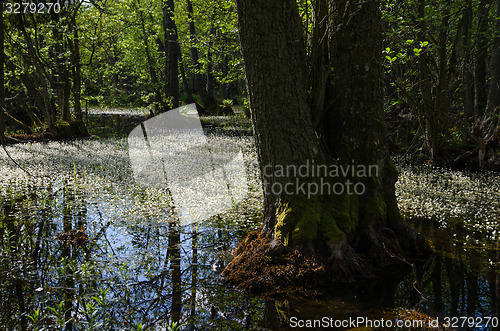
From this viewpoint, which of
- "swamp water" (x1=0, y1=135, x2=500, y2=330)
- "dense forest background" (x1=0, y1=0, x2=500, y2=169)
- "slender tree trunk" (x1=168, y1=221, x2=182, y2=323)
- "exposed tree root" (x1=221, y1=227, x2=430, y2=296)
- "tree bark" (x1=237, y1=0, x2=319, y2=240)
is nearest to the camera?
"swamp water" (x1=0, y1=135, x2=500, y2=330)

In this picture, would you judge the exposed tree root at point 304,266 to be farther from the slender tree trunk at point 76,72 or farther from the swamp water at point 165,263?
the slender tree trunk at point 76,72

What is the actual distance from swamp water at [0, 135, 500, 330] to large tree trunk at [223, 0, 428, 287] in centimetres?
50

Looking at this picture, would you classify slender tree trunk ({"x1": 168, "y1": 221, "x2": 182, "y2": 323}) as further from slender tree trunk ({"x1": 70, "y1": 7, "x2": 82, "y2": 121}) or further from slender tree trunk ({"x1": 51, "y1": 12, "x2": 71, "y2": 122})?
slender tree trunk ({"x1": 70, "y1": 7, "x2": 82, "y2": 121})

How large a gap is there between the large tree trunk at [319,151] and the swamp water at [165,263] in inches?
19.5

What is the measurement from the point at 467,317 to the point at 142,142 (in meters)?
16.1

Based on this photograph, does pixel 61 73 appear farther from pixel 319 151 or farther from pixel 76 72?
pixel 319 151

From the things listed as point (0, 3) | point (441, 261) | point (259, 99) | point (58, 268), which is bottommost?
point (441, 261)

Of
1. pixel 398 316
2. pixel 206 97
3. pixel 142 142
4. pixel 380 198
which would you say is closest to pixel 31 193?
pixel 380 198

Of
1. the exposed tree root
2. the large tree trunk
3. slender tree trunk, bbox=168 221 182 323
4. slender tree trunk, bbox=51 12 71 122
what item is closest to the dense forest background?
slender tree trunk, bbox=51 12 71 122

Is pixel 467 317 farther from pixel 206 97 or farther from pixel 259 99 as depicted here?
pixel 206 97

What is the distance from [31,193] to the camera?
27.9 feet

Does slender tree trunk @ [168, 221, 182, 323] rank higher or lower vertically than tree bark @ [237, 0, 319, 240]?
lower

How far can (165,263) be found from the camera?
514 cm

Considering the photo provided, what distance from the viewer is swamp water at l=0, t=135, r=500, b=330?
3852 mm
